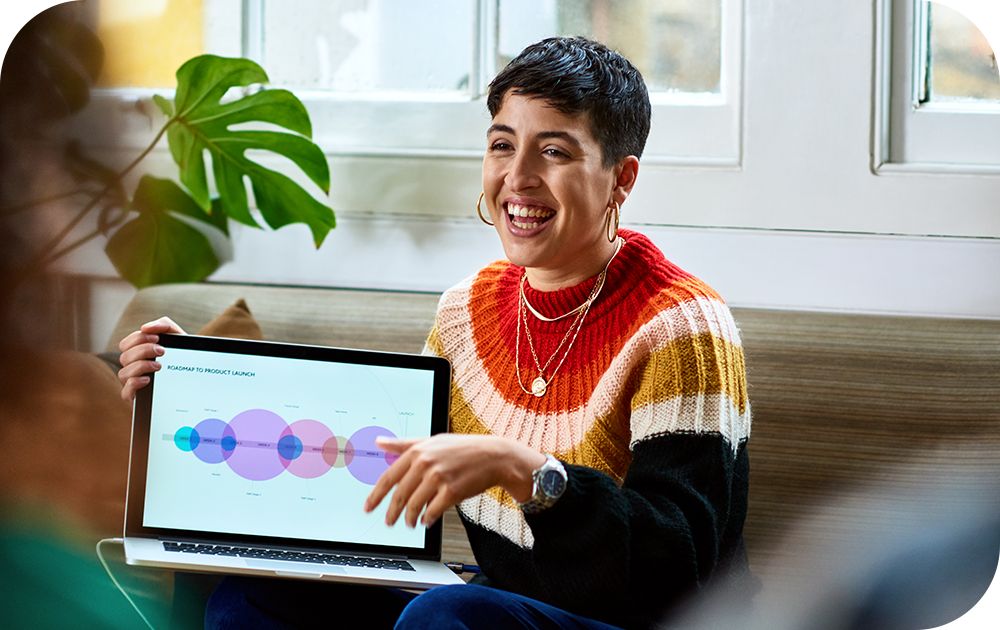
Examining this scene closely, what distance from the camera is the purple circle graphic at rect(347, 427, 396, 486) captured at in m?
1.11

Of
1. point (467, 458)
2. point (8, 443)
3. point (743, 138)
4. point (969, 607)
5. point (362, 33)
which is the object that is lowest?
point (969, 607)

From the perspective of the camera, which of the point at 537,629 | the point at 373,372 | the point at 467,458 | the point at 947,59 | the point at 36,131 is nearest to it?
the point at 467,458

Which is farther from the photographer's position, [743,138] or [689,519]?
[743,138]

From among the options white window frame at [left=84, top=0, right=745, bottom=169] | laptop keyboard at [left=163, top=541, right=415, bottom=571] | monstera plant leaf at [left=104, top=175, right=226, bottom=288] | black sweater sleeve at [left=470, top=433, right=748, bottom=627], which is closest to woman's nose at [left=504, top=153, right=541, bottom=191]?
black sweater sleeve at [left=470, top=433, right=748, bottom=627]

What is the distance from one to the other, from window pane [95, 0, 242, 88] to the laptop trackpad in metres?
0.94

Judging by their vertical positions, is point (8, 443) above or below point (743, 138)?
below

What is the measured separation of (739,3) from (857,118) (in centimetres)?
21

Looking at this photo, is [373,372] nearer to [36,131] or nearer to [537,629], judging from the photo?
[537,629]

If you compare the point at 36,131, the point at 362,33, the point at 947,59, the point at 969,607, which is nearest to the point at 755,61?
the point at 947,59

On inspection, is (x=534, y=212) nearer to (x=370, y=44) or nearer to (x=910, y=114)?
(x=910, y=114)

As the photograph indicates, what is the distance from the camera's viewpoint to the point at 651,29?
5.01 ft

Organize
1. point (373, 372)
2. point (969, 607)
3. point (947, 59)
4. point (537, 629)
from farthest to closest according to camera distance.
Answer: point (947, 59) → point (969, 607) → point (373, 372) → point (537, 629)

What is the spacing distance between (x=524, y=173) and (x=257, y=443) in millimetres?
365

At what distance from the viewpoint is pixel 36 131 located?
1666mm
